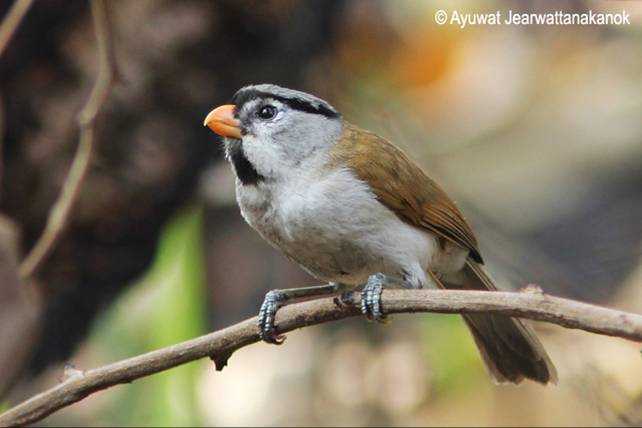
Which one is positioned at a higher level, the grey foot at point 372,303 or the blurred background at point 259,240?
the blurred background at point 259,240

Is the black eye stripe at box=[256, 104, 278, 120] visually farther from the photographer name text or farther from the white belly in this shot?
the photographer name text

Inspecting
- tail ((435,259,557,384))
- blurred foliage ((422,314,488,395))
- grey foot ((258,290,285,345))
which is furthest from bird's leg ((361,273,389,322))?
blurred foliage ((422,314,488,395))

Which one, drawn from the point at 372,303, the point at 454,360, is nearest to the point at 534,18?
the point at 454,360

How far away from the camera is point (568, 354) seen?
473 cm

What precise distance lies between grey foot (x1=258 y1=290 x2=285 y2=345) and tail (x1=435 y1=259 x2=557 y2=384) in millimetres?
644

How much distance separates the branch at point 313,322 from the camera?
2.46 m

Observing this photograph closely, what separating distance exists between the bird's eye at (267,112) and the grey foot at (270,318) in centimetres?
61

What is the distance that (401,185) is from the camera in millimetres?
3756

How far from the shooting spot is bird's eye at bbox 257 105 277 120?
3.75 metres

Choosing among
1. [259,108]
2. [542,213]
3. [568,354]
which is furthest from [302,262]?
[542,213]

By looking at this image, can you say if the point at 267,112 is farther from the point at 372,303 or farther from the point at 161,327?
the point at 161,327
